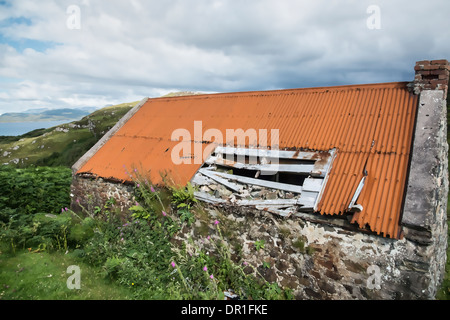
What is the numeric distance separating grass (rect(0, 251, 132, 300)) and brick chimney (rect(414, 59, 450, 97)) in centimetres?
868

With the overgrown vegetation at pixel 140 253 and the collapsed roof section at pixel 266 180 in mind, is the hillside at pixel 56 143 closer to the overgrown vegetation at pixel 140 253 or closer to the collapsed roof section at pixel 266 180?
the overgrown vegetation at pixel 140 253

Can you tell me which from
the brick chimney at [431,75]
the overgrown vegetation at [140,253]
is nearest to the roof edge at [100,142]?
the overgrown vegetation at [140,253]

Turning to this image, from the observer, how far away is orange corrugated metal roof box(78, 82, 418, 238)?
533 centimetres

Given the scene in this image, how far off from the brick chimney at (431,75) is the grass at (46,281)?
8.68 meters

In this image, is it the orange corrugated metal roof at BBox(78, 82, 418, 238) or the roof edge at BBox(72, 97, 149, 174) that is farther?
the roof edge at BBox(72, 97, 149, 174)

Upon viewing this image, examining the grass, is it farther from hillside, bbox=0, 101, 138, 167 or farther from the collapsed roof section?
hillside, bbox=0, 101, 138, 167

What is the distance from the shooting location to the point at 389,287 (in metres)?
4.73

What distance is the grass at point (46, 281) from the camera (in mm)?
5301

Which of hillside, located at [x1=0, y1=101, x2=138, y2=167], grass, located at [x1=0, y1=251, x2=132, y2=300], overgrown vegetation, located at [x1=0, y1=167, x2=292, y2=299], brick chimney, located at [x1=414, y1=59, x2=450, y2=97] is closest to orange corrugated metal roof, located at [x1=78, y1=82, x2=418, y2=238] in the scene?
brick chimney, located at [x1=414, y1=59, x2=450, y2=97]

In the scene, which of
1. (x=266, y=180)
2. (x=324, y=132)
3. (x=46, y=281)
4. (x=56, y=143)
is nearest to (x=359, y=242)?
(x=266, y=180)

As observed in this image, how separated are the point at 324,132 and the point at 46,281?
7737 mm

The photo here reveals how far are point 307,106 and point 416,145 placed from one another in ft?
11.8

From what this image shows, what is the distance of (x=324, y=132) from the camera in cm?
713
